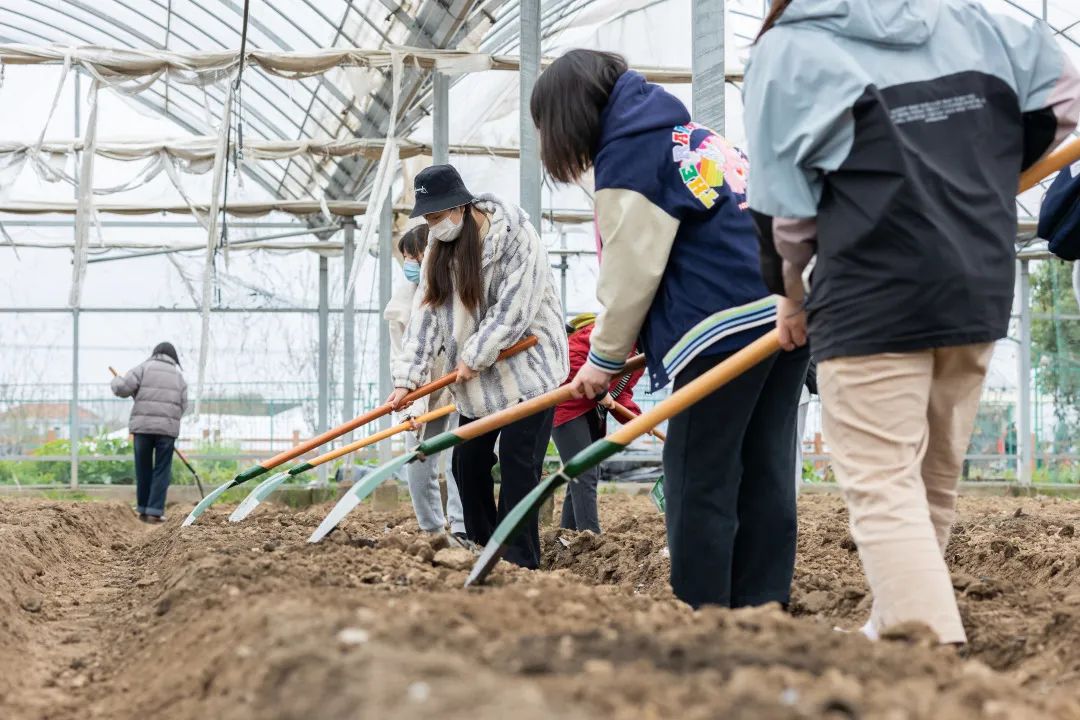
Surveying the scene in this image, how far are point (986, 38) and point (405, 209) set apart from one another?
9.71 metres

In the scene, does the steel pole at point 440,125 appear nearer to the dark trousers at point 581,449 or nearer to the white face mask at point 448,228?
the dark trousers at point 581,449

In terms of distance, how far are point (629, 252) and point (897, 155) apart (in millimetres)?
818

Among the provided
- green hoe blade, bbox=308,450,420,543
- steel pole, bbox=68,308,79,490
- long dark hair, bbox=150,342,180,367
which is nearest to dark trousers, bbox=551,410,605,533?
green hoe blade, bbox=308,450,420,543

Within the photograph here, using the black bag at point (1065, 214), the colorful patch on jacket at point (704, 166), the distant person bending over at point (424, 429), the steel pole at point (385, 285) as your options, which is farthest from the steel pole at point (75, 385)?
the black bag at point (1065, 214)

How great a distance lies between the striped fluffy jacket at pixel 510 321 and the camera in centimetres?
454

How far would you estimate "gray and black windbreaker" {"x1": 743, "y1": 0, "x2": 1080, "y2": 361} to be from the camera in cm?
234

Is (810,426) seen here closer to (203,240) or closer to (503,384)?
(203,240)

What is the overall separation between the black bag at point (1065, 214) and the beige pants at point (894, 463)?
38.7 inches

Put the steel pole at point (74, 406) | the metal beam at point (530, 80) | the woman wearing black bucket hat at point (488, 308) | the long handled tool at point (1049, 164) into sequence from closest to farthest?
the long handled tool at point (1049, 164), the woman wearing black bucket hat at point (488, 308), the metal beam at point (530, 80), the steel pole at point (74, 406)

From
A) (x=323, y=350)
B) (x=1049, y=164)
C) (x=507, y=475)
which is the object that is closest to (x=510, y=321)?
(x=507, y=475)

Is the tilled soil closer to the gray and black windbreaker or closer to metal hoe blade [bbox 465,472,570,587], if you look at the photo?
metal hoe blade [bbox 465,472,570,587]

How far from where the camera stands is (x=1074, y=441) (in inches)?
605

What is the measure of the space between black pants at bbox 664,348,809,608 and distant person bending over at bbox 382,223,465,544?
230 centimetres

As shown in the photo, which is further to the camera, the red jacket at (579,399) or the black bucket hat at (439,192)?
the red jacket at (579,399)
